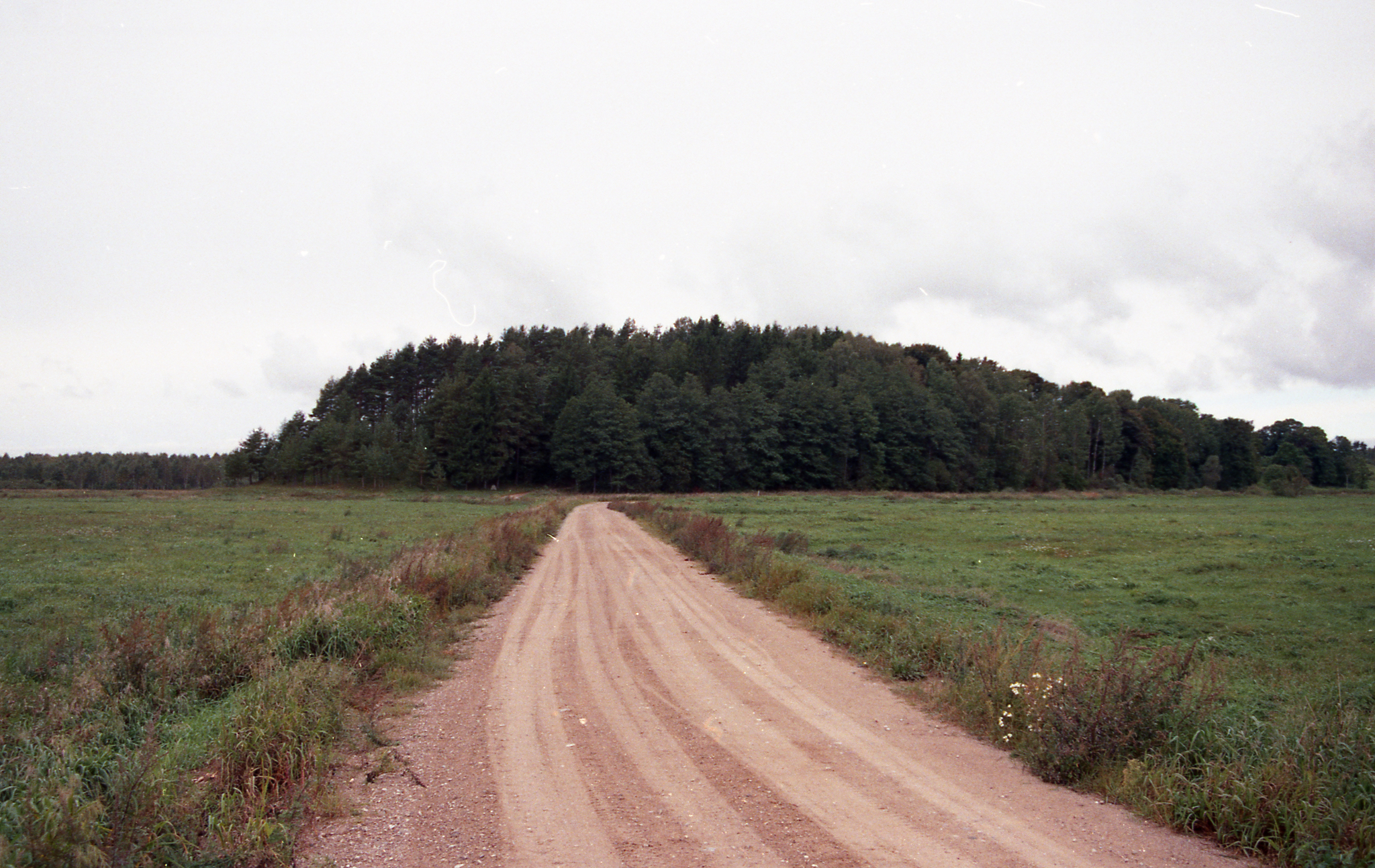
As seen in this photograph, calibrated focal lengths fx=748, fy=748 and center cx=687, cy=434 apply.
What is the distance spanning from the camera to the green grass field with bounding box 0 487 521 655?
15859mm

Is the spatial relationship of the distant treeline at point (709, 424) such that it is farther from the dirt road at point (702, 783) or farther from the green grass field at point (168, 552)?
the dirt road at point (702, 783)

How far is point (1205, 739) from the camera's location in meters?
6.48

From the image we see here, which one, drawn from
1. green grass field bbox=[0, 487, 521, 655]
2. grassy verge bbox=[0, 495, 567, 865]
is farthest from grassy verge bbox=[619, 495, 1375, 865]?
green grass field bbox=[0, 487, 521, 655]

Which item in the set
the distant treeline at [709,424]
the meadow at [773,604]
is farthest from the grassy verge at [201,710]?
the distant treeline at [709,424]

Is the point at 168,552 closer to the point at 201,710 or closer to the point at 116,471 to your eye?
the point at 201,710

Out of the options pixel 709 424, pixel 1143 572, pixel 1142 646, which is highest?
pixel 709 424

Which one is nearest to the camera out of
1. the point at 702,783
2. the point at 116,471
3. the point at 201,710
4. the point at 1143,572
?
the point at 702,783

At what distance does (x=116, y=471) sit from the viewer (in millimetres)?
160875

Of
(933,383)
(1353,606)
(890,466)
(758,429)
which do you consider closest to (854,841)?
(1353,606)

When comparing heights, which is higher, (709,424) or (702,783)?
(709,424)

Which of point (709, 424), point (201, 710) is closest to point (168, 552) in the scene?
point (201, 710)

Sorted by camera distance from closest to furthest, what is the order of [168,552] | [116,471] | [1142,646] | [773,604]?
[1142,646]
[773,604]
[168,552]
[116,471]

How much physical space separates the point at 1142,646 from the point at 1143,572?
1320 centimetres

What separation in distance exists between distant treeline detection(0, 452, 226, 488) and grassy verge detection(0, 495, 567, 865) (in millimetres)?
161656
